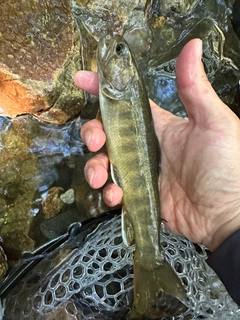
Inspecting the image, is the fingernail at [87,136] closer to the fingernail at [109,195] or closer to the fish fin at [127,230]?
the fingernail at [109,195]

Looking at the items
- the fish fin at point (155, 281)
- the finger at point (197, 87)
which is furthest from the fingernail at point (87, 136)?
the fish fin at point (155, 281)

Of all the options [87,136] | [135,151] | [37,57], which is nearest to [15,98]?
[37,57]

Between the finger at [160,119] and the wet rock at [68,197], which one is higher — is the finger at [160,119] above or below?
above

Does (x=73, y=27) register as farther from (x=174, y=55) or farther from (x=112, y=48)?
(x=174, y=55)

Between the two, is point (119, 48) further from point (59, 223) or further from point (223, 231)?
point (59, 223)

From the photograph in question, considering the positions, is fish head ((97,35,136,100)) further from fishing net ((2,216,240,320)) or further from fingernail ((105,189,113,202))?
fishing net ((2,216,240,320))

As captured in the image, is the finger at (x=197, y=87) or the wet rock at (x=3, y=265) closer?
the finger at (x=197, y=87)

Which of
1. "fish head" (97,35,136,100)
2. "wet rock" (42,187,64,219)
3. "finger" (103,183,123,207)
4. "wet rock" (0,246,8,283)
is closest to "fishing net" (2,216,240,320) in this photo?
"wet rock" (0,246,8,283)
